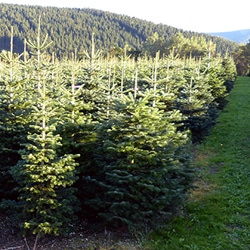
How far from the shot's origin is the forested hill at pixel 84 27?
95188 millimetres

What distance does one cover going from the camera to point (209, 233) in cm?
662

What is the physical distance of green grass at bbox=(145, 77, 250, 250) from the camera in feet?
20.6

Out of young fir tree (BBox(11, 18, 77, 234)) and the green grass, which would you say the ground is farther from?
the green grass

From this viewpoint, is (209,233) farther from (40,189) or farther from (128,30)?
(128,30)

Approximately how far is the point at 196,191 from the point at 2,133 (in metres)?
5.53

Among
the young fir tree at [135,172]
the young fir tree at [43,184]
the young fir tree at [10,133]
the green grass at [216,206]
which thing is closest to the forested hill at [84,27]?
the green grass at [216,206]

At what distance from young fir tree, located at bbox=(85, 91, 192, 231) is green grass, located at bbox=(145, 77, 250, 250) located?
52cm

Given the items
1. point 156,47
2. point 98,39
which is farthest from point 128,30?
point 156,47

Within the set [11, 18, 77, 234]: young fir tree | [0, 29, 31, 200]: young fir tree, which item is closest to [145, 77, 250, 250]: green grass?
[11, 18, 77, 234]: young fir tree

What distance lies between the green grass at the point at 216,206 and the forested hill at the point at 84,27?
79.3 metres

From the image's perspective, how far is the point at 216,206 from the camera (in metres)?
7.87

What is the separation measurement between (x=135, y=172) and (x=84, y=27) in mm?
110628

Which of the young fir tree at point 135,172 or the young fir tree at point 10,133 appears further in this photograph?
the young fir tree at point 10,133

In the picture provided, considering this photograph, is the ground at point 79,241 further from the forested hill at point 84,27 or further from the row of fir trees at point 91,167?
the forested hill at point 84,27
